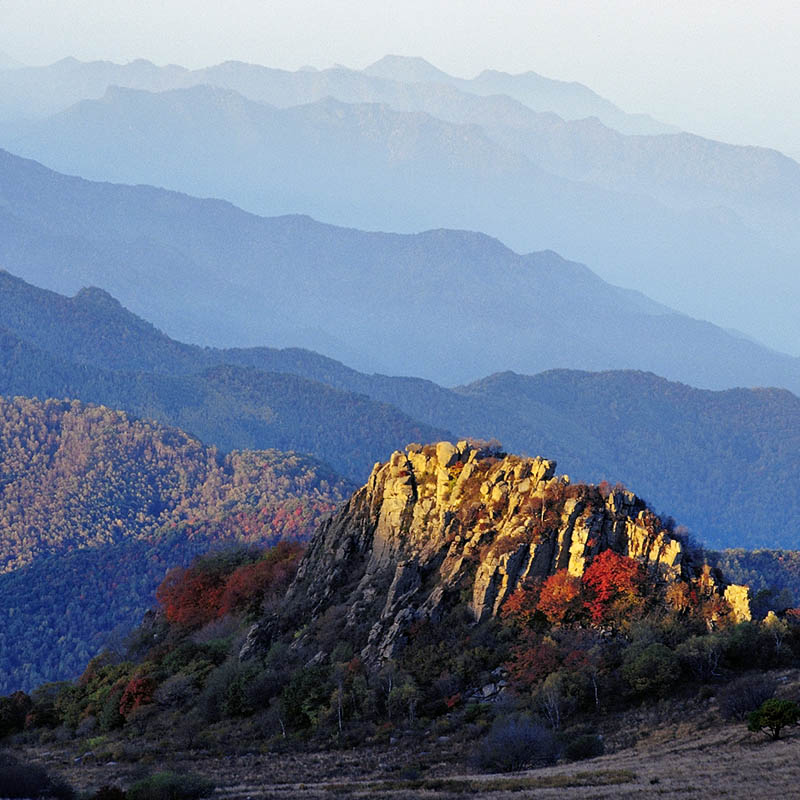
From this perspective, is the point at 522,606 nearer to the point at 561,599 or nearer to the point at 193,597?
the point at 561,599

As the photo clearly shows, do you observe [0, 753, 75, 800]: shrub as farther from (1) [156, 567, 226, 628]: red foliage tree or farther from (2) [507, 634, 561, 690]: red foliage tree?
(1) [156, 567, 226, 628]: red foliage tree

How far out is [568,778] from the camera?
44.4m

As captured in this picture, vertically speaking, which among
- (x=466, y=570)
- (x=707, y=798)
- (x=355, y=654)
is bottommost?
(x=707, y=798)

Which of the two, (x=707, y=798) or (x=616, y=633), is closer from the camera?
(x=707, y=798)

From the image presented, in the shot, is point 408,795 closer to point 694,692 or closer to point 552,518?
point 694,692

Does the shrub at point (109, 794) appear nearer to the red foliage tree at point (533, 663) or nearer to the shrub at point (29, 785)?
the shrub at point (29, 785)

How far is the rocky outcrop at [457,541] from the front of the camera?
205 ft

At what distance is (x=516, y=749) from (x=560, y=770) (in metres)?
2.53

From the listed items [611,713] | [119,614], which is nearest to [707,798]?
[611,713]

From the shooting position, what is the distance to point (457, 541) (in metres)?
65.7

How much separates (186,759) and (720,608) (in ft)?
86.7

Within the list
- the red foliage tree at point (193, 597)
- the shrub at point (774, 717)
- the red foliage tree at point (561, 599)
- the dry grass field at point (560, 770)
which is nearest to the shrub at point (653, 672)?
the dry grass field at point (560, 770)

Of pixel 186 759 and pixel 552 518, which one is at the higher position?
pixel 552 518

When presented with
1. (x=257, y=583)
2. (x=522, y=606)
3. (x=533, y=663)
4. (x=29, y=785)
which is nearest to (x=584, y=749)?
(x=533, y=663)
